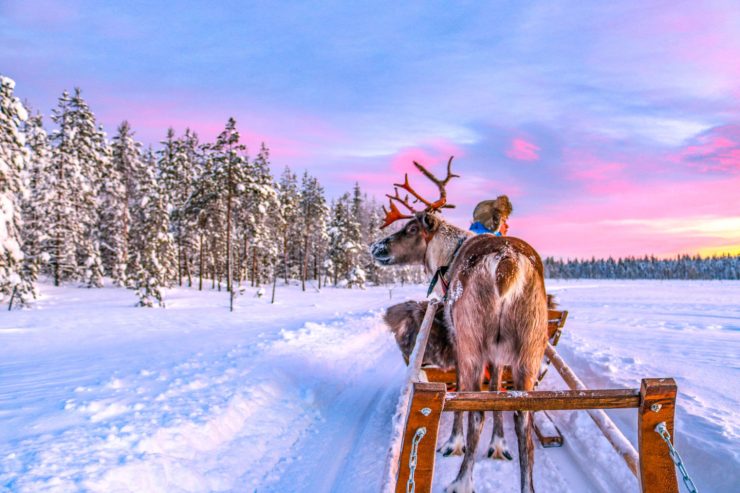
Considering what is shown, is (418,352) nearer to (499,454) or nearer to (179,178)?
(499,454)

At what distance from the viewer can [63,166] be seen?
Result: 95.5 feet

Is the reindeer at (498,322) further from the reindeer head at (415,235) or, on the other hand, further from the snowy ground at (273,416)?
the reindeer head at (415,235)

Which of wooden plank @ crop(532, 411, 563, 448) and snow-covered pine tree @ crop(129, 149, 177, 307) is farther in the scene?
snow-covered pine tree @ crop(129, 149, 177, 307)

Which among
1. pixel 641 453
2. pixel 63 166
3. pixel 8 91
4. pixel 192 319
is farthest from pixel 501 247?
pixel 63 166

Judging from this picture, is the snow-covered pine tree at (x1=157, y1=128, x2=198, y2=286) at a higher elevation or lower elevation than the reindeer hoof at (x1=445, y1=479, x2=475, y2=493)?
higher

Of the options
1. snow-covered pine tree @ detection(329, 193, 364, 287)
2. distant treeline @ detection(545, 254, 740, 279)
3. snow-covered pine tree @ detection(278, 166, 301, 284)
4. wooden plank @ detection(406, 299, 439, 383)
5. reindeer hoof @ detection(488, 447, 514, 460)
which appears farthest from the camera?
distant treeline @ detection(545, 254, 740, 279)

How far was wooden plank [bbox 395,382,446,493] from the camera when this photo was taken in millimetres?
2154

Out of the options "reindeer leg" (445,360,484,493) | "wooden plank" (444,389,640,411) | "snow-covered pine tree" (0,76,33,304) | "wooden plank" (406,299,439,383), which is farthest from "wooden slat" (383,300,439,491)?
"snow-covered pine tree" (0,76,33,304)

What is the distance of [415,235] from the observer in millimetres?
5586

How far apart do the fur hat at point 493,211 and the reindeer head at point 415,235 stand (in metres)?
0.55

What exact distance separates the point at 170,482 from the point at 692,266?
14085 centimetres

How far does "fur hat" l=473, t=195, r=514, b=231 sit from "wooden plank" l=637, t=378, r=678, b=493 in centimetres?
292

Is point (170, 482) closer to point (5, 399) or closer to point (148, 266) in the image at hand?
point (5, 399)

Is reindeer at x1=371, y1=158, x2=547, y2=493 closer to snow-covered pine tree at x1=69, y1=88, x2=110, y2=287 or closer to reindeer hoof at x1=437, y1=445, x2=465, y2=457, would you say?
reindeer hoof at x1=437, y1=445, x2=465, y2=457
